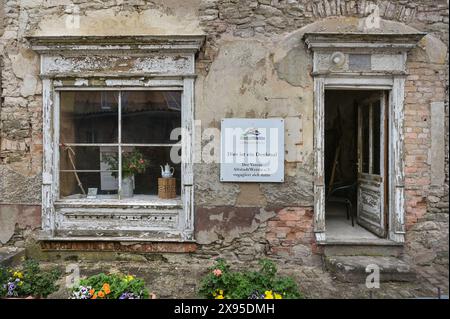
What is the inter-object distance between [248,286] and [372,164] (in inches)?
115

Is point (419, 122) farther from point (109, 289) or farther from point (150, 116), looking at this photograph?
point (109, 289)

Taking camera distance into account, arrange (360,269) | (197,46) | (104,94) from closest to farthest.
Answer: (360,269)
(197,46)
(104,94)

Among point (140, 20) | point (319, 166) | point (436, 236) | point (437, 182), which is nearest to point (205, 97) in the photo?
point (140, 20)

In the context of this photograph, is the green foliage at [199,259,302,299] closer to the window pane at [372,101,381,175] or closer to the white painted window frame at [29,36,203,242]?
the white painted window frame at [29,36,203,242]

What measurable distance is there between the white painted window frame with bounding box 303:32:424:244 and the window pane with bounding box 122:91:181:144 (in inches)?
77.8

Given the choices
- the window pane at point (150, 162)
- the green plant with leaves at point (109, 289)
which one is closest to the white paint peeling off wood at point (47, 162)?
the window pane at point (150, 162)

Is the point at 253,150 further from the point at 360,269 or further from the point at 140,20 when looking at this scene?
the point at 140,20

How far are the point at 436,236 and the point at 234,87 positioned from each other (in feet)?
11.2

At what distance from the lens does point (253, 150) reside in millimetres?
4195

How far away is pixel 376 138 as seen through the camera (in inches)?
182

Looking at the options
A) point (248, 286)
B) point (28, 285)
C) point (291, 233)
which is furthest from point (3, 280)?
point (291, 233)

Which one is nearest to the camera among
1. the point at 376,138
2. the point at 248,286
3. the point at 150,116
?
the point at 248,286

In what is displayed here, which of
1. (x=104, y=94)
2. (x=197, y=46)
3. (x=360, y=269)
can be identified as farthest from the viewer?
(x=104, y=94)

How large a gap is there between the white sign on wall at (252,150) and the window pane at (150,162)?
73cm
